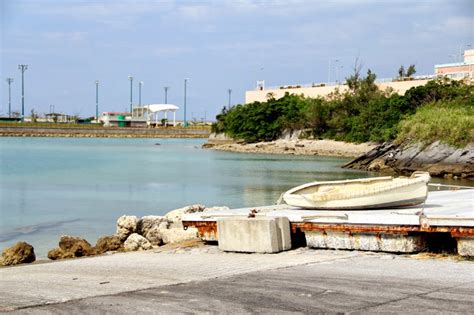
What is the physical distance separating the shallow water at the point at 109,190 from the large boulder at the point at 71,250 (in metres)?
1.70

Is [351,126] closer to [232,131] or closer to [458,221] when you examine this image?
[232,131]

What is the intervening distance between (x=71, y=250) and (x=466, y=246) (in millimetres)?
8153

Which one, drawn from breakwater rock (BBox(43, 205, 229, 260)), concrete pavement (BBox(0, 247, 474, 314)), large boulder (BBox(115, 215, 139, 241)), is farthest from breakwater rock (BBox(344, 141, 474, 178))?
concrete pavement (BBox(0, 247, 474, 314))

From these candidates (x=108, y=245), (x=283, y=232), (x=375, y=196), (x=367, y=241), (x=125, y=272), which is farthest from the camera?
(x=108, y=245)

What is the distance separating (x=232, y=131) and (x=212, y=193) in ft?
224

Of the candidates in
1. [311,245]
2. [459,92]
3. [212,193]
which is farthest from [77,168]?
[311,245]

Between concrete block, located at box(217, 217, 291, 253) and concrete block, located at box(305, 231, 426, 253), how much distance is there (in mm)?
513

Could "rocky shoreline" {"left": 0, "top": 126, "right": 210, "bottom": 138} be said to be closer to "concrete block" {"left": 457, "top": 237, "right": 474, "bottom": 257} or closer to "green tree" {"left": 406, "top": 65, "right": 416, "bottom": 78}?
"green tree" {"left": 406, "top": 65, "right": 416, "bottom": 78}

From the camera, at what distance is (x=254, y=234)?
1341cm

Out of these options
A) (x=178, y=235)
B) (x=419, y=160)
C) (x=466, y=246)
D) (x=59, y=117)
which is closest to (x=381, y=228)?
(x=466, y=246)

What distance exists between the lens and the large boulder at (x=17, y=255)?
49.4ft

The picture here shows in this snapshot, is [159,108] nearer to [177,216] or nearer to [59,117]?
[59,117]

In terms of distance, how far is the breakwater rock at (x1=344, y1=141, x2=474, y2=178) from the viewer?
49812 mm

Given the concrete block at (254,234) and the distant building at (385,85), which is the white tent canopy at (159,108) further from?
the concrete block at (254,234)
